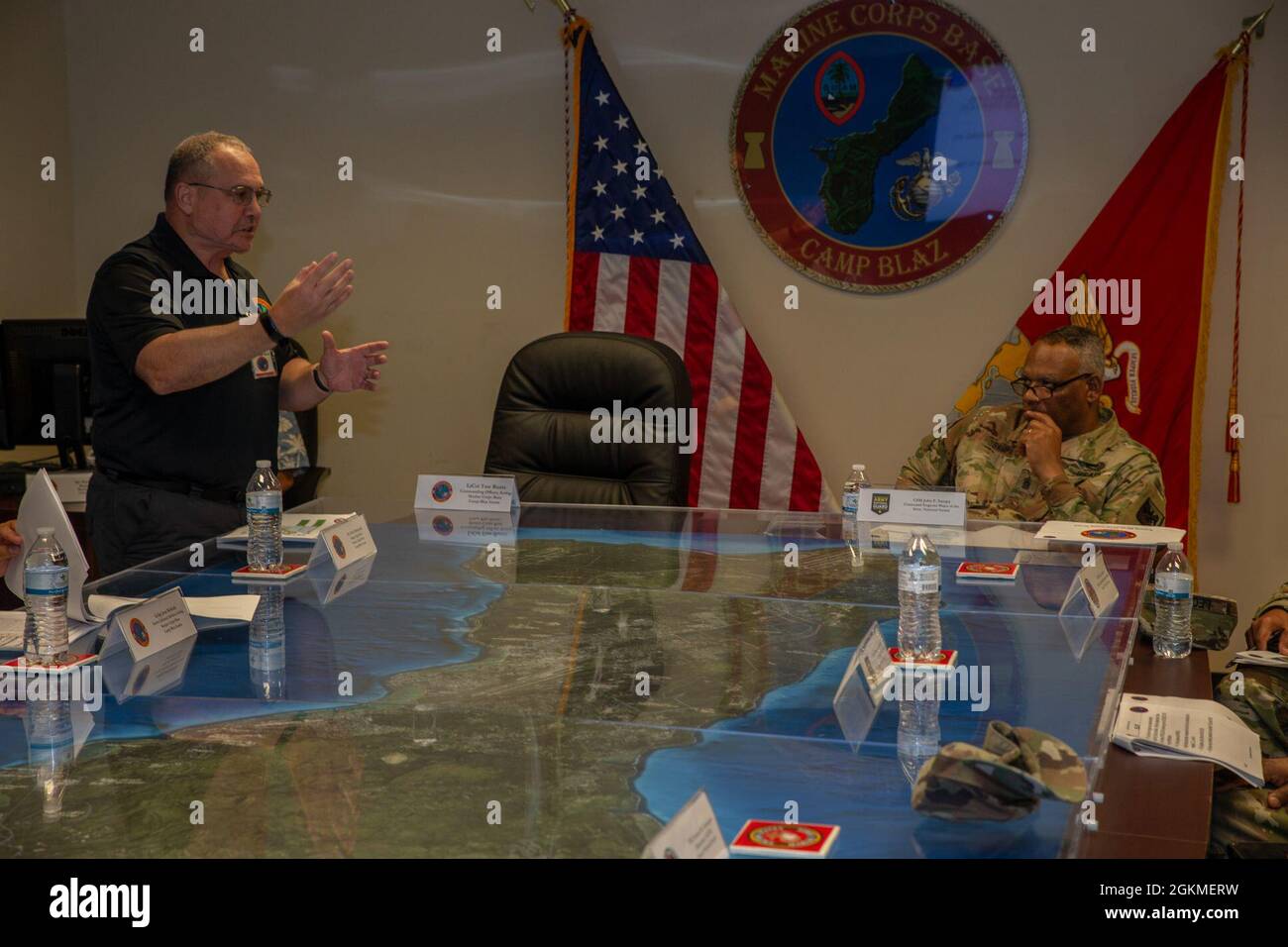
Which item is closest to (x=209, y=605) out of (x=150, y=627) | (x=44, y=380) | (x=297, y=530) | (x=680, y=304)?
(x=150, y=627)

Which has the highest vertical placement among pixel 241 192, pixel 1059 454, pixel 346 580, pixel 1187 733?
pixel 241 192

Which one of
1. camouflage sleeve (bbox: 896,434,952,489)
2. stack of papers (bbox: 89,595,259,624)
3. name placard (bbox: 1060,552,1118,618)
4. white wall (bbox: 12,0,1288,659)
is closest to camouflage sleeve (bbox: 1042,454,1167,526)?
camouflage sleeve (bbox: 896,434,952,489)

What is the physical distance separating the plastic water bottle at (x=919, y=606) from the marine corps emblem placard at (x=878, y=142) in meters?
2.83

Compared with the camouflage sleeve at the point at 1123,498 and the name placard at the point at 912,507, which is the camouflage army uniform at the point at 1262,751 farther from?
the name placard at the point at 912,507

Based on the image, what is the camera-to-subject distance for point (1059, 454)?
3482 millimetres

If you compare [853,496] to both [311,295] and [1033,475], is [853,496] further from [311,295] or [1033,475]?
[311,295]

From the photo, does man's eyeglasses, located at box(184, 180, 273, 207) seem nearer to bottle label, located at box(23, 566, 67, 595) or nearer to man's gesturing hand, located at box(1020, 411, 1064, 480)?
bottle label, located at box(23, 566, 67, 595)

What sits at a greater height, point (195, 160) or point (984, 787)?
point (195, 160)

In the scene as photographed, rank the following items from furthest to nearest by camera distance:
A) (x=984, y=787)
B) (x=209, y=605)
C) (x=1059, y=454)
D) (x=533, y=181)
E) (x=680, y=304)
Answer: (x=533, y=181)
(x=680, y=304)
(x=1059, y=454)
(x=209, y=605)
(x=984, y=787)

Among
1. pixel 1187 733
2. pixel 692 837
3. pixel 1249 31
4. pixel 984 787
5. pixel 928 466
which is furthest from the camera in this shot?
pixel 1249 31

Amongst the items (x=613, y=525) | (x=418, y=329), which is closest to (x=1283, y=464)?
(x=613, y=525)

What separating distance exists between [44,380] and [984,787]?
3.75 metres

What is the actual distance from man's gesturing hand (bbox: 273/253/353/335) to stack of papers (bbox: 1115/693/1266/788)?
182cm

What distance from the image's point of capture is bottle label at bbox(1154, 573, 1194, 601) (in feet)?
7.38
